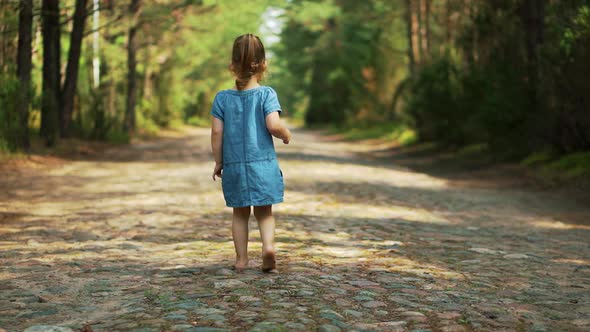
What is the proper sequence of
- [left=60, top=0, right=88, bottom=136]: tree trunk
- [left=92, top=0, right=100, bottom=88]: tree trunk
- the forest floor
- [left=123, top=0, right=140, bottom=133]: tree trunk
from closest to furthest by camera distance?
the forest floor < [left=60, top=0, right=88, bottom=136]: tree trunk < [left=92, top=0, right=100, bottom=88]: tree trunk < [left=123, top=0, right=140, bottom=133]: tree trunk

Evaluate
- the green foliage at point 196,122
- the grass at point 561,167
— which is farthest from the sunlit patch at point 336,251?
the green foliage at point 196,122

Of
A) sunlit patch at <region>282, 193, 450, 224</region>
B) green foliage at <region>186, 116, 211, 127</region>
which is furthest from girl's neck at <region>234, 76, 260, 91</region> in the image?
green foliage at <region>186, 116, 211, 127</region>

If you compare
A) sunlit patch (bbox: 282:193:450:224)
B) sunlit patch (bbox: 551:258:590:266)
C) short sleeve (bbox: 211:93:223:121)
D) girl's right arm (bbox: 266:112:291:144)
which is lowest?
sunlit patch (bbox: 551:258:590:266)

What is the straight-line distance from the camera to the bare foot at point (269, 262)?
536cm

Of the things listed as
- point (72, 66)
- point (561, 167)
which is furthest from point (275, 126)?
point (72, 66)

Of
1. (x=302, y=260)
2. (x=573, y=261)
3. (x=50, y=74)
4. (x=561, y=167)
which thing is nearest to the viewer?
(x=302, y=260)

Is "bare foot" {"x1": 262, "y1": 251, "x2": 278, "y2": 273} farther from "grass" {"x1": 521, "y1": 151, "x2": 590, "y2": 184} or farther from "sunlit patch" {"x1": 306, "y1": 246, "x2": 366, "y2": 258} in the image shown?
"grass" {"x1": 521, "y1": 151, "x2": 590, "y2": 184}

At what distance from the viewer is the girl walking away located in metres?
5.35

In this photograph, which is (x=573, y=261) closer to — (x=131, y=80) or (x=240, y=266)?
(x=240, y=266)

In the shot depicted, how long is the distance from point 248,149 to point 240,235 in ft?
2.09

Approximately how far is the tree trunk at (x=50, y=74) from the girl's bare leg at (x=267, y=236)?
13.2m

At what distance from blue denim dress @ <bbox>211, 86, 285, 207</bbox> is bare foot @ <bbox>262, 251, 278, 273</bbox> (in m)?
0.36

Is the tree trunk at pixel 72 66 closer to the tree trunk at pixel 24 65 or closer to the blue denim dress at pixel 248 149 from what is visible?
the tree trunk at pixel 24 65

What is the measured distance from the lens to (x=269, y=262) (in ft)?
17.7
